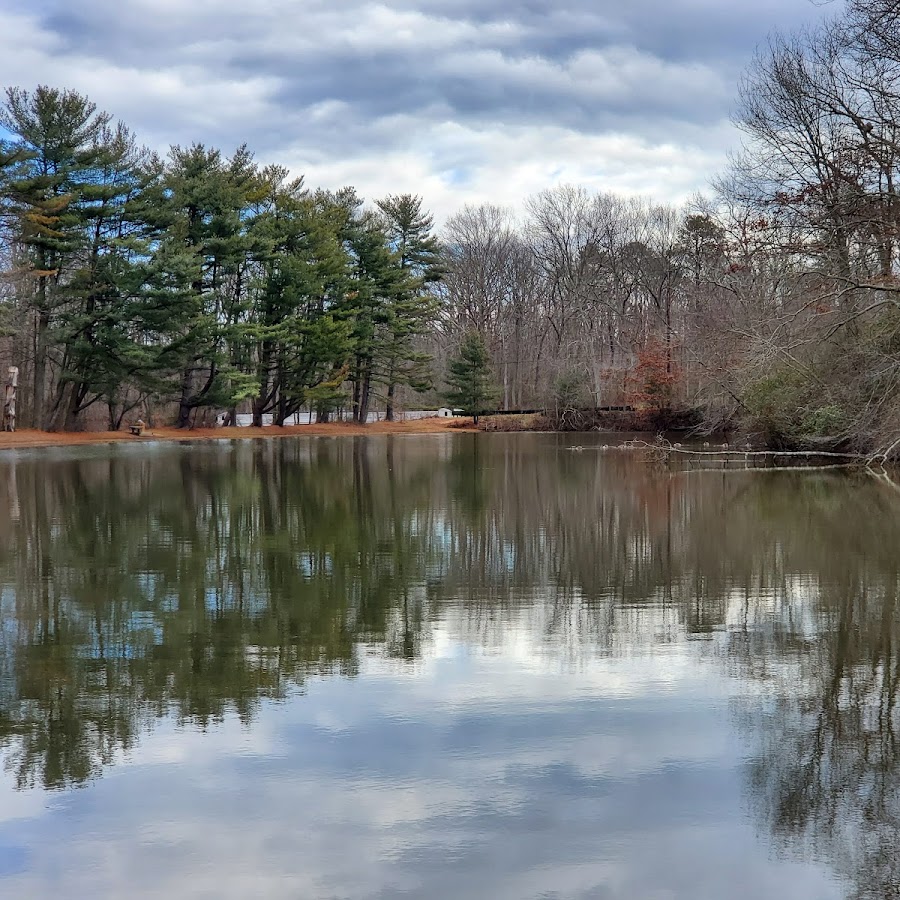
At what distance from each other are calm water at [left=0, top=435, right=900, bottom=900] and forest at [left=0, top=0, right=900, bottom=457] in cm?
1115

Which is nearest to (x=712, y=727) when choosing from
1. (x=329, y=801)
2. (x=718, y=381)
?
(x=329, y=801)

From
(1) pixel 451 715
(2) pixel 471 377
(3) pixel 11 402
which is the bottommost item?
(1) pixel 451 715

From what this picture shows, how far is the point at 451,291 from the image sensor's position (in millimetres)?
76938

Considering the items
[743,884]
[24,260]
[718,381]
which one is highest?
[24,260]

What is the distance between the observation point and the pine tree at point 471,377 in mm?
60781

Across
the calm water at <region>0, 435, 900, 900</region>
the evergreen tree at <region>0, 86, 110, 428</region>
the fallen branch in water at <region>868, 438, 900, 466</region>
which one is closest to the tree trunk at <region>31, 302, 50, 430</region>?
the evergreen tree at <region>0, 86, 110, 428</region>

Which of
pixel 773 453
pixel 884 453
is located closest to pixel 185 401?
pixel 773 453

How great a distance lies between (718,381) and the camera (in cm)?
3112

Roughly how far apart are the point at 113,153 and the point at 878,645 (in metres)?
39.5

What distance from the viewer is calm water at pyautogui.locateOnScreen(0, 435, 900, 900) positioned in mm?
4051

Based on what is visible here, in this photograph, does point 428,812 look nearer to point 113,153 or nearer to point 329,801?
point 329,801

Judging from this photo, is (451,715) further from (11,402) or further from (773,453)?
(11,402)

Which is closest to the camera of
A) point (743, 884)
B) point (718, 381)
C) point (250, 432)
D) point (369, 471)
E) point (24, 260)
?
point (743, 884)

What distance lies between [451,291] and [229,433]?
107 ft
